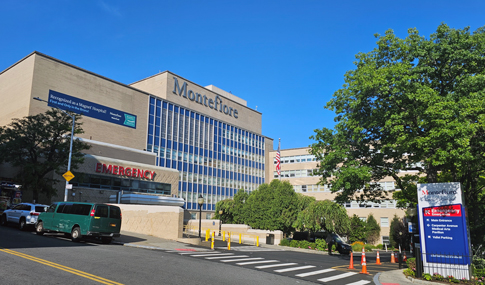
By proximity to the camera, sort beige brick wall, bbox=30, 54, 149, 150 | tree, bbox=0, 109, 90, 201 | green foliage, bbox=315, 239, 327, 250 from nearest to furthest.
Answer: green foliage, bbox=315, 239, 327, 250, tree, bbox=0, 109, 90, 201, beige brick wall, bbox=30, 54, 149, 150

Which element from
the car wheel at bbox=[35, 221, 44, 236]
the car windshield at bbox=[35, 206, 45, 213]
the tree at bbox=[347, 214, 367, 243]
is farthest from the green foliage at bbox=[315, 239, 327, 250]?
the tree at bbox=[347, 214, 367, 243]

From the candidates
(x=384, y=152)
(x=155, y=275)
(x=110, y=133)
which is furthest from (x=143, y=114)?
(x=155, y=275)

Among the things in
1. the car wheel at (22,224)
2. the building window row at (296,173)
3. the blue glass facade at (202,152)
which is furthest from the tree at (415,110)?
the building window row at (296,173)

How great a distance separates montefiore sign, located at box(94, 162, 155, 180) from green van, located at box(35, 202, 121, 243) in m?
21.0

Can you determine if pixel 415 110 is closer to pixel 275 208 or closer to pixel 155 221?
pixel 155 221

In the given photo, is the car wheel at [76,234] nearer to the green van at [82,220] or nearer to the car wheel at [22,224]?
the green van at [82,220]

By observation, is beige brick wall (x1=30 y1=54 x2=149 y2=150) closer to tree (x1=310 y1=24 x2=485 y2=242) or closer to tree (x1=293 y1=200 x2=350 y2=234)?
tree (x1=293 y1=200 x2=350 y2=234)

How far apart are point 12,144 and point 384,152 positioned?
30.9 metres

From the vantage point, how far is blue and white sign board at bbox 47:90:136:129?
4788cm

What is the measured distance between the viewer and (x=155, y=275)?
35.6 feet

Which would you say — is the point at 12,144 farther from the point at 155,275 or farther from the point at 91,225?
the point at 155,275

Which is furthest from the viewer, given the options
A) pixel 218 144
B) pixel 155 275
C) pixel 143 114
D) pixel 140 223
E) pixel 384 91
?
pixel 218 144

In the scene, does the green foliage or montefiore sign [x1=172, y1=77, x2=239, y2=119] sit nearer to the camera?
the green foliage

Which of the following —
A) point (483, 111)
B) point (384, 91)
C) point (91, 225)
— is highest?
point (384, 91)
